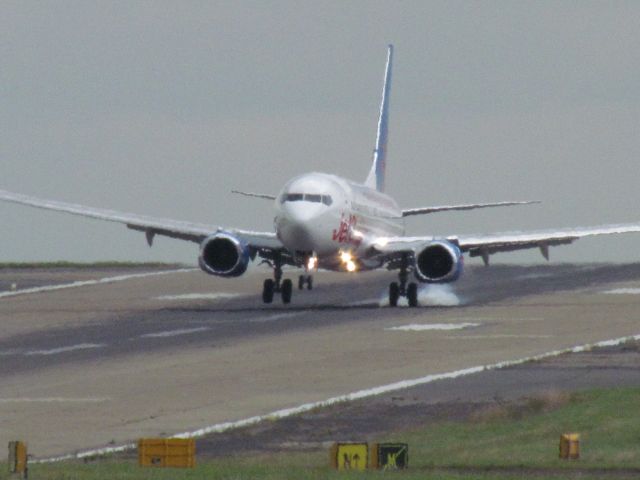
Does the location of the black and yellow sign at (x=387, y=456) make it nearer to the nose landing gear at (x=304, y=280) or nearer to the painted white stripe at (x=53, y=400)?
the painted white stripe at (x=53, y=400)

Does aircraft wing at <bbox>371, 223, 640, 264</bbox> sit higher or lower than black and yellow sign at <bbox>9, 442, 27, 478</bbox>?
higher

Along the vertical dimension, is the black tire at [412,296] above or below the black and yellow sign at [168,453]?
above

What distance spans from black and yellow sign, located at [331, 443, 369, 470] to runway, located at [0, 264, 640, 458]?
16.4ft

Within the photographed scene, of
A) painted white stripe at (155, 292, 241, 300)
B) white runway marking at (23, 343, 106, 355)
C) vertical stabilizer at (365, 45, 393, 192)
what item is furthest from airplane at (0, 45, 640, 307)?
vertical stabilizer at (365, 45, 393, 192)

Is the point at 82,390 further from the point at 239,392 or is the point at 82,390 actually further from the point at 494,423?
the point at 494,423

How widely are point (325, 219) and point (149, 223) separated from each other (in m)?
6.75

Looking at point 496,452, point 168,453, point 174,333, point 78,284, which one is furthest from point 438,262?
point 168,453

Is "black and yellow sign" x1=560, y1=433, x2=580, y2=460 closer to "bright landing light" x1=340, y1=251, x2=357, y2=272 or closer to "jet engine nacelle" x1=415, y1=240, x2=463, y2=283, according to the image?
"jet engine nacelle" x1=415, y1=240, x2=463, y2=283

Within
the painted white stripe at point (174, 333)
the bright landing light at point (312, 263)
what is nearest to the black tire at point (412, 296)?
the bright landing light at point (312, 263)

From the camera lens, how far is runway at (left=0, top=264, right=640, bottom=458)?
2836cm

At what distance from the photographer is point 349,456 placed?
1956cm

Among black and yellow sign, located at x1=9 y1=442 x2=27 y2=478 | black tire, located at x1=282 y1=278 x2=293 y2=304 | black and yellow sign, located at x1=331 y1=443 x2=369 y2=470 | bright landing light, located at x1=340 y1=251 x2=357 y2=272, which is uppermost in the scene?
bright landing light, located at x1=340 y1=251 x2=357 y2=272

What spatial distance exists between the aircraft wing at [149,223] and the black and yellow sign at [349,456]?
36.0 meters

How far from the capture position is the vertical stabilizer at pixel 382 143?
75.0 metres
